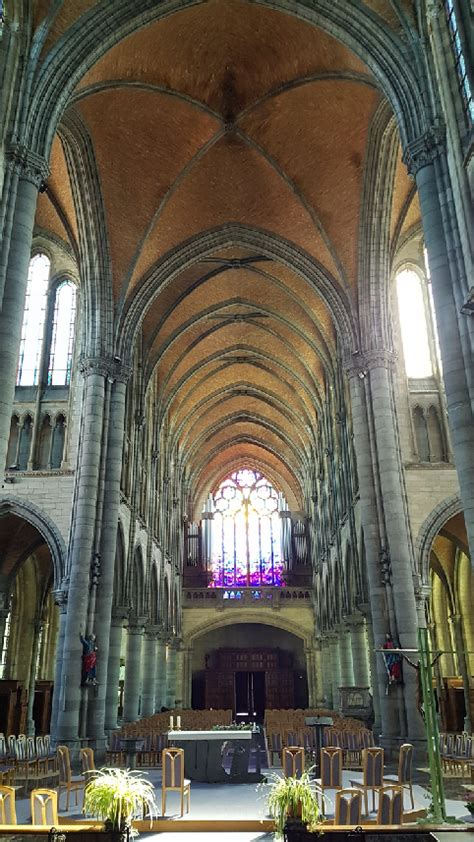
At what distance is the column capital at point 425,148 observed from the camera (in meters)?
12.7

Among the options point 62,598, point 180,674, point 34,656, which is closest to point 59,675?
point 62,598

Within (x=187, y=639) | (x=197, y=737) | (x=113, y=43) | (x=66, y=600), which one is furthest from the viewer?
(x=187, y=639)

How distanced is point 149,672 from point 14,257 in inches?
967

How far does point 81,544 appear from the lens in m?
19.0

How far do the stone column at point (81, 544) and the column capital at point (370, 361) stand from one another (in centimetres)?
779

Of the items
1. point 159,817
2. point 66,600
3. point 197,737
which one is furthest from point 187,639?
point 159,817

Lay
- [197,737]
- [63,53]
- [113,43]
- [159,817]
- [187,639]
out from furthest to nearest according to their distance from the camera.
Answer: [187,639], [113,43], [63,53], [197,737], [159,817]

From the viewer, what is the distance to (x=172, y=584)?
39531mm

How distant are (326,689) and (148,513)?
15.9 m

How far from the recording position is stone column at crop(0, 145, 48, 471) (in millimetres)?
11453

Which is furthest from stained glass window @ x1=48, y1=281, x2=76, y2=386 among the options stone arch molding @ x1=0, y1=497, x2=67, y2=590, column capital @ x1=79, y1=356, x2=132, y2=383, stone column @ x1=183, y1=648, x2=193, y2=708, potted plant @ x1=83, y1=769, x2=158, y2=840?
stone column @ x1=183, y1=648, x2=193, y2=708

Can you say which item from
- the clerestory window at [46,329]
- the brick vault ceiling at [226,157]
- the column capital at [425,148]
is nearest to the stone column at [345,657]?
the brick vault ceiling at [226,157]

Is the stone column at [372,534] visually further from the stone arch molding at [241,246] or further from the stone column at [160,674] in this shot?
the stone column at [160,674]

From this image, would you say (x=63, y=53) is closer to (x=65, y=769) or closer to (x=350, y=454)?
(x=65, y=769)
